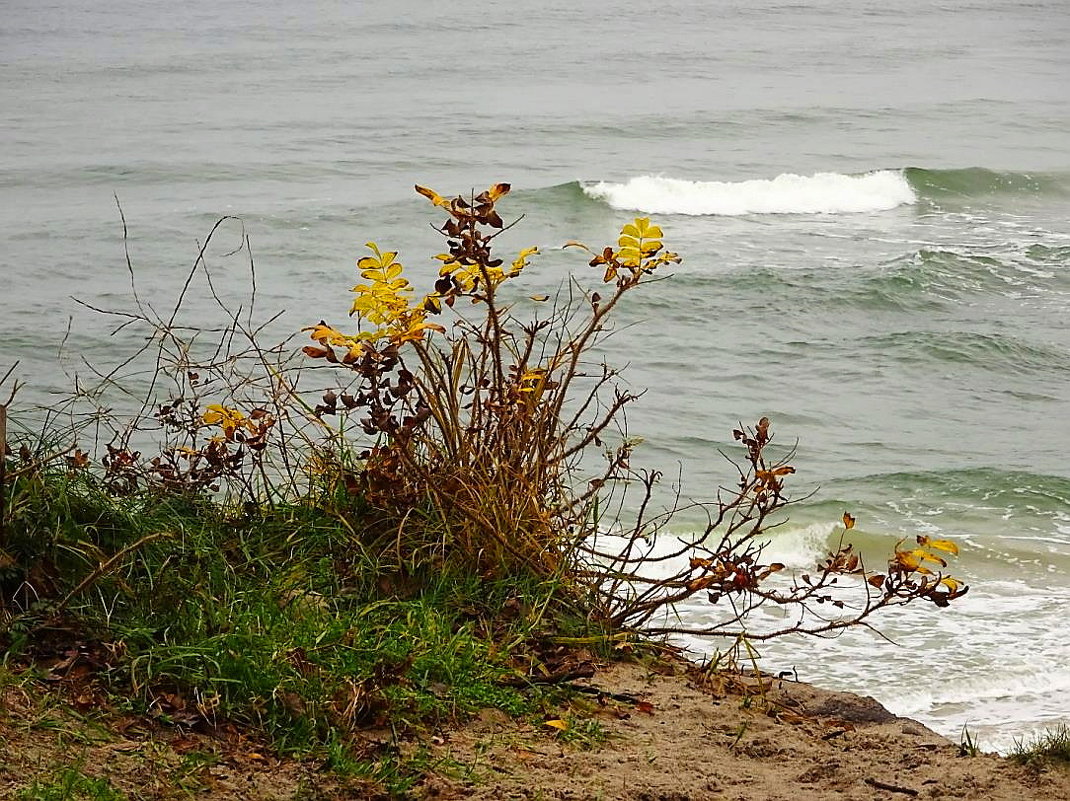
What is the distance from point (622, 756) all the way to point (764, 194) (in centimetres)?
1882

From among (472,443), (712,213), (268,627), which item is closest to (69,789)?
(268,627)

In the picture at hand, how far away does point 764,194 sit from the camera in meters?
A: 21.8

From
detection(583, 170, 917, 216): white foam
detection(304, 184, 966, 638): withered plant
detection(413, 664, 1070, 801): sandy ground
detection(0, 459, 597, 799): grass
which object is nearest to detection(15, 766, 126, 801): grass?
detection(0, 459, 597, 799): grass

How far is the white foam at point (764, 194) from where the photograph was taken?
68.9 feet

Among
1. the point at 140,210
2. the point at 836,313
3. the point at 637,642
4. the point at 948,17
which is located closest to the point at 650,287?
the point at 836,313

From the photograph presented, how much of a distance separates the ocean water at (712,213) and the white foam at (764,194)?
69mm

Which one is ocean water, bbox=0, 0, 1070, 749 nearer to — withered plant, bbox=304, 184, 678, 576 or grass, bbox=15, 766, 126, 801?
withered plant, bbox=304, 184, 678, 576

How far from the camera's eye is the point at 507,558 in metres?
4.67

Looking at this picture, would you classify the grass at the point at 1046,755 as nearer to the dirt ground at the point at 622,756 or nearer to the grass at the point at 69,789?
the dirt ground at the point at 622,756

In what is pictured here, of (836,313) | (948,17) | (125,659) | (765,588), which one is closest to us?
(125,659)

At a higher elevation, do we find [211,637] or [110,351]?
[211,637]

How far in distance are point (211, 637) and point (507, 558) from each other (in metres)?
1.21

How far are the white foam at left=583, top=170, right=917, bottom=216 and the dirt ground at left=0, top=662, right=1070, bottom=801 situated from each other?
54.5 feet

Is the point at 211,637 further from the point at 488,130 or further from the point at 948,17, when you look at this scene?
the point at 948,17
